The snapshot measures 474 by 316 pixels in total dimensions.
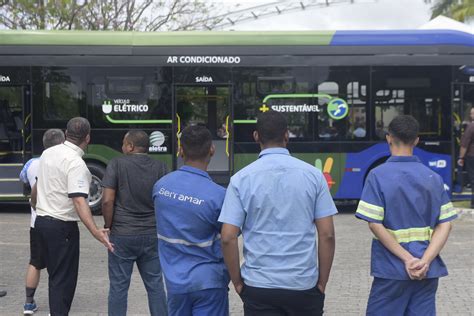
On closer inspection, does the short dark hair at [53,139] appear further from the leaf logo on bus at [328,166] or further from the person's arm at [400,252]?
the leaf logo on bus at [328,166]

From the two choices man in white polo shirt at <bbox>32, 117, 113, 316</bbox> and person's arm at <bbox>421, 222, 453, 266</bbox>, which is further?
man in white polo shirt at <bbox>32, 117, 113, 316</bbox>

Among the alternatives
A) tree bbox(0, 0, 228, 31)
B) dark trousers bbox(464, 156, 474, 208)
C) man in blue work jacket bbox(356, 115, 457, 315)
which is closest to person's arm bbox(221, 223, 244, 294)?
man in blue work jacket bbox(356, 115, 457, 315)

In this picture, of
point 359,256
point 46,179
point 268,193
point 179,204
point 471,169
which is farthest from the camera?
point 471,169

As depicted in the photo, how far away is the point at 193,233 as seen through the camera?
428cm

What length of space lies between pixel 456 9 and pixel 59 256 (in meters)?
36.0

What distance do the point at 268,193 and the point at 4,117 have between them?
10939mm

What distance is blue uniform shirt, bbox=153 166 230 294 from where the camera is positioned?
424 centimetres

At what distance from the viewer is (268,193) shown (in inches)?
154

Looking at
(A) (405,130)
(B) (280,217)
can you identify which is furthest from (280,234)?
(A) (405,130)

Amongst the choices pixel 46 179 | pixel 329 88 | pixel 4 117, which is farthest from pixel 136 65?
pixel 46 179

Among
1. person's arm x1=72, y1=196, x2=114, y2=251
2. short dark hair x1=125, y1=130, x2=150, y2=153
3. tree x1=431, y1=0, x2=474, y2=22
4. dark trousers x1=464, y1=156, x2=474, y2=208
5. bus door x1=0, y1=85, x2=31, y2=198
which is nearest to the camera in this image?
person's arm x1=72, y1=196, x2=114, y2=251

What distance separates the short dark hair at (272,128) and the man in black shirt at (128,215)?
1865 mm

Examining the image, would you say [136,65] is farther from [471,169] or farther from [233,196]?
[233,196]

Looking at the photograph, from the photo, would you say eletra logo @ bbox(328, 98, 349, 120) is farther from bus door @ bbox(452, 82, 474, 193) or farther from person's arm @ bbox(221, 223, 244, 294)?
person's arm @ bbox(221, 223, 244, 294)
